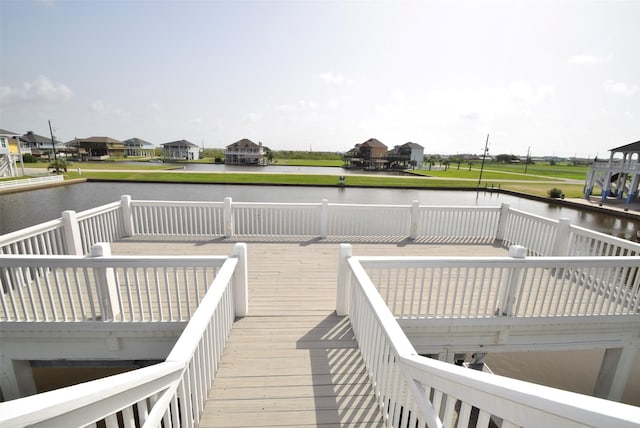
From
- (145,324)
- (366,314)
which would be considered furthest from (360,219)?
(145,324)

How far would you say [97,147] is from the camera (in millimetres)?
83562

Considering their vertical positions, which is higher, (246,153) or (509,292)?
(246,153)

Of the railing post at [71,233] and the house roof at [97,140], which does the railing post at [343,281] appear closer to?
the railing post at [71,233]

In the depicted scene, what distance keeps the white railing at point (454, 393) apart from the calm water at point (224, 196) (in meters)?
20.2

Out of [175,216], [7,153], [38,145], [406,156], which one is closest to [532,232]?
Result: [175,216]

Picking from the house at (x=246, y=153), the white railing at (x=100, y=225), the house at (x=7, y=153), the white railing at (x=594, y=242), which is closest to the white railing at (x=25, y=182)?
the house at (x=7, y=153)

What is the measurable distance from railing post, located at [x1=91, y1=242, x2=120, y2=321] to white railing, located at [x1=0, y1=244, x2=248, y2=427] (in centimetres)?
20

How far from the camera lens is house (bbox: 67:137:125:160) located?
80.4 m

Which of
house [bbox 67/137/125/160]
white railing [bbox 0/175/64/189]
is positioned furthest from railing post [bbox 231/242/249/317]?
house [bbox 67/137/125/160]

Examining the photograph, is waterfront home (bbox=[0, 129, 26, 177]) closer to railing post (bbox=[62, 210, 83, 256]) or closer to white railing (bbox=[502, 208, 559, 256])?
railing post (bbox=[62, 210, 83, 256])

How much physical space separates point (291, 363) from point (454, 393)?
194cm

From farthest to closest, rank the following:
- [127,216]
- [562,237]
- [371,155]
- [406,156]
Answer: [406,156]
[371,155]
[127,216]
[562,237]

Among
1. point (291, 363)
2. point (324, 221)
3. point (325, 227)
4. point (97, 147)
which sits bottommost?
point (291, 363)

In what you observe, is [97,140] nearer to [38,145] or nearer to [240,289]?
[38,145]
